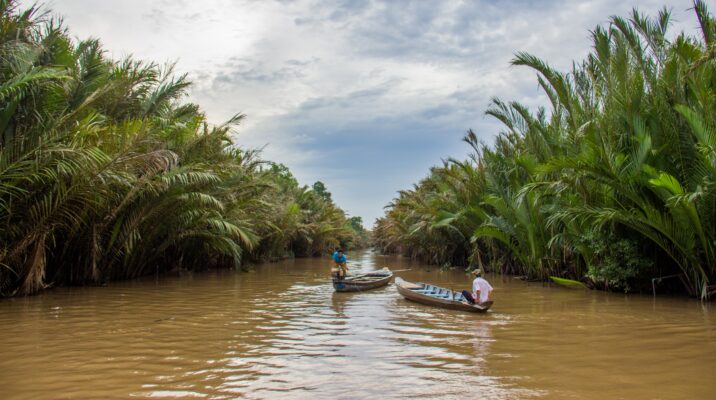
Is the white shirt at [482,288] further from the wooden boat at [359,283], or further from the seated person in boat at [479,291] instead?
the wooden boat at [359,283]

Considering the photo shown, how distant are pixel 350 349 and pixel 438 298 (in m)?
4.97

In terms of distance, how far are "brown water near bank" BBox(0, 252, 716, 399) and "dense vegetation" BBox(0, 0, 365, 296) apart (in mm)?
1754

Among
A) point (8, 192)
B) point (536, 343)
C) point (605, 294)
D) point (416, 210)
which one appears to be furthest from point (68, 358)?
point (416, 210)

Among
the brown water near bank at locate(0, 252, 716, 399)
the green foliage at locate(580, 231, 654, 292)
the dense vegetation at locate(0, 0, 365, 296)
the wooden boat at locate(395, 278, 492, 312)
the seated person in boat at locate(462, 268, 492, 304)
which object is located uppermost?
the dense vegetation at locate(0, 0, 365, 296)

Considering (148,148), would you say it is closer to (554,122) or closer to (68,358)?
(68,358)

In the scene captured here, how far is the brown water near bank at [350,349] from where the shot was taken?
18.2 feet

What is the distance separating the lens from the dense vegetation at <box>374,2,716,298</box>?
1115 cm

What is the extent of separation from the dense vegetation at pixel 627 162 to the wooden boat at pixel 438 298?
3.51m

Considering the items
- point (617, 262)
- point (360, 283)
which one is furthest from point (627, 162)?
point (360, 283)

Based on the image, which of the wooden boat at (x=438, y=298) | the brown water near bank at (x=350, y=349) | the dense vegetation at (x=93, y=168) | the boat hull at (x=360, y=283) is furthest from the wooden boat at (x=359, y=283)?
the dense vegetation at (x=93, y=168)

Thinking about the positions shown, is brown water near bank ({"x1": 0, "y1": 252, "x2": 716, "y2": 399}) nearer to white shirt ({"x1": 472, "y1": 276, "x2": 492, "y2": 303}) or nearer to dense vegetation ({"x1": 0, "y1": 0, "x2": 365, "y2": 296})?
white shirt ({"x1": 472, "y1": 276, "x2": 492, "y2": 303})

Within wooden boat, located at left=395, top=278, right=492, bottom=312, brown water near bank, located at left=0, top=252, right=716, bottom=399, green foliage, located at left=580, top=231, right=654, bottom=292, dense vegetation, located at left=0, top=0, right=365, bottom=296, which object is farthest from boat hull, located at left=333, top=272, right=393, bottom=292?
green foliage, located at left=580, top=231, right=654, bottom=292

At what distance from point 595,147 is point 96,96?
1159cm

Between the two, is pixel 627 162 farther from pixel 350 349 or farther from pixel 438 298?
pixel 350 349
